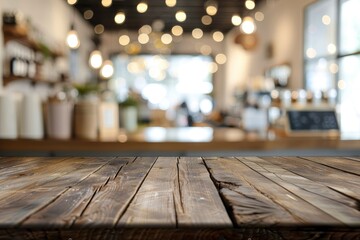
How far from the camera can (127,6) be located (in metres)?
9.30

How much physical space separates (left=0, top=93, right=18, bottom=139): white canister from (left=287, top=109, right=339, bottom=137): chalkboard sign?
209 centimetres

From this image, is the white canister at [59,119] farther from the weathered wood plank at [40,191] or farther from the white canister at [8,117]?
the weathered wood plank at [40,191]

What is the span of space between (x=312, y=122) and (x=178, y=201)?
9.46ft

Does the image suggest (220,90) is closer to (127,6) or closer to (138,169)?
(127,6)

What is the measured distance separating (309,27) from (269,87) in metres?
1.29

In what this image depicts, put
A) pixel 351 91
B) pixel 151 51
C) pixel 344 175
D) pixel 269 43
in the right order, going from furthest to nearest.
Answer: pixel 151 51
pixel 269 43
pixel 351 91
pixel 344 175

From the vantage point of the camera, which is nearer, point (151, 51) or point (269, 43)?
point (269, 43)

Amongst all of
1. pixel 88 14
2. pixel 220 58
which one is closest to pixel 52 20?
pixel 88 14

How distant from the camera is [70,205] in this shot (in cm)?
91

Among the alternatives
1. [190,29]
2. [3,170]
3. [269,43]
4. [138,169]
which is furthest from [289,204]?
[190,29]

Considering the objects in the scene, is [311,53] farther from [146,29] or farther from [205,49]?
[205,49]

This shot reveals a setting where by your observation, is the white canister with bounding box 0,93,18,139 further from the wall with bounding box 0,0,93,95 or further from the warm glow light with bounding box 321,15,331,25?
the warm glow light with bounding box 321,15,331,25

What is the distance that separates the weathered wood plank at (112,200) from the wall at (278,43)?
20.8 feet

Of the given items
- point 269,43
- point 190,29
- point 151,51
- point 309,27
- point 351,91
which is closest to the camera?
point 351,91
